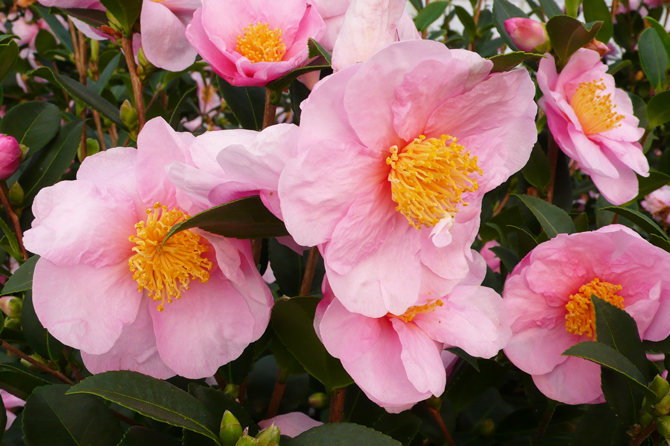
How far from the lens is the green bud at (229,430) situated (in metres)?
0.63

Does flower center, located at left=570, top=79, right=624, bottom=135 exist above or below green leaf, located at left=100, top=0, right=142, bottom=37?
below

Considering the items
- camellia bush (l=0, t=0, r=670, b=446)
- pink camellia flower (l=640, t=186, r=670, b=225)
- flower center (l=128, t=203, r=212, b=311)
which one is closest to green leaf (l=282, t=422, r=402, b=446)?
camellia bush (l=0, t=0, r=670, b=446)

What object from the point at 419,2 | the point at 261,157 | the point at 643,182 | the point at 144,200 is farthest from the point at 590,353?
the point at 419,2

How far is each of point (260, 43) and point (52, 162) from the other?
1.84 feet

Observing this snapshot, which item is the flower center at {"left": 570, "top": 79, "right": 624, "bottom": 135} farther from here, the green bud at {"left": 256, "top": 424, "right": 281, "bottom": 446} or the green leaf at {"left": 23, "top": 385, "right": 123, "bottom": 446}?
the green leaf at {"left": 23, "top": 385, "right": 123, "bottom": 446}

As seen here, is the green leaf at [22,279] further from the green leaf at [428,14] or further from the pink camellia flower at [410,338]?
the green leaf at [428,14]

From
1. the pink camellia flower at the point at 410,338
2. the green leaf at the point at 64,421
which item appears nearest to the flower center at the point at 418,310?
the pink camellia flower at the point at 410,338

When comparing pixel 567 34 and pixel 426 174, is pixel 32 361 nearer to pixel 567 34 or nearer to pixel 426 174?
pixel 426 174

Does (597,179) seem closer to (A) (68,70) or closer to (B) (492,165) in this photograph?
(B) (492,165)

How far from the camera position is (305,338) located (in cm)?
73

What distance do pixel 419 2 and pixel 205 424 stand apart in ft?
5.73

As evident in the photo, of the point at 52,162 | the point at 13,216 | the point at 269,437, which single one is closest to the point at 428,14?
the point at 52,162

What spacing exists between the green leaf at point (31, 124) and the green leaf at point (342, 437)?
792 mm

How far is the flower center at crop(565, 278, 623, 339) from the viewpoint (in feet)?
2.94
